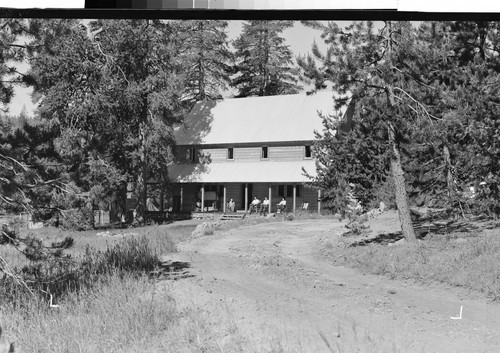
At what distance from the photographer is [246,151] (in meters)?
3.69

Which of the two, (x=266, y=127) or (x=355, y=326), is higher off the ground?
(x=266, y=127)

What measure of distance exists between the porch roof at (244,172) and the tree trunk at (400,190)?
0.71 m

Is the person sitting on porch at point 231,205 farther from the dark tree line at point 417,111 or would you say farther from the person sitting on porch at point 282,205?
the dark tree line at point 417,111

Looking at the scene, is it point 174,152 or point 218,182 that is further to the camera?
point 218,182

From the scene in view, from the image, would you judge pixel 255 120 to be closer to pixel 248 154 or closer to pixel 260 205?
pixel 248 154

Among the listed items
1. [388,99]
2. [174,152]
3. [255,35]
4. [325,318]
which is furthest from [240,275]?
[388,99]

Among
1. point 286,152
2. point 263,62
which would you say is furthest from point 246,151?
point 263,62

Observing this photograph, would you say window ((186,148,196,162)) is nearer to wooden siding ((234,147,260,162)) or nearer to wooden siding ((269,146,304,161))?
wooden siding ((234,147,260,162))

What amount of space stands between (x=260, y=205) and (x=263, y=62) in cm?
112

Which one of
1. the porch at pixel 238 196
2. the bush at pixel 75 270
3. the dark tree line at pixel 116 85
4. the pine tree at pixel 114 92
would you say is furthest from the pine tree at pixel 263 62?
the bush at pixel 75 270

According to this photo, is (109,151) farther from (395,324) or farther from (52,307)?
(395,324)

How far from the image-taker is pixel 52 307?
313 cm

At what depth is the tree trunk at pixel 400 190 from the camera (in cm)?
374

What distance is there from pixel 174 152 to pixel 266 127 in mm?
647
